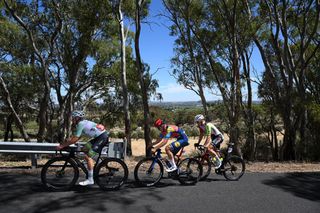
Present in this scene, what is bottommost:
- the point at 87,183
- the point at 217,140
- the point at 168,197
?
the point at 168,197

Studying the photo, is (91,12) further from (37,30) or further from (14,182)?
(14,182)

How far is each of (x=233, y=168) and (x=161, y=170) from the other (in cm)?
219

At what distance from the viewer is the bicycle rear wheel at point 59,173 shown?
730cm

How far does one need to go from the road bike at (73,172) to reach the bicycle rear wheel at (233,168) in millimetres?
2857

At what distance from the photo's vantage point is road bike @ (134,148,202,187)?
8070 millimetres

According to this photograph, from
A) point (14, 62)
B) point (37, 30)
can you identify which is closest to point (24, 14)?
point (37, 30)

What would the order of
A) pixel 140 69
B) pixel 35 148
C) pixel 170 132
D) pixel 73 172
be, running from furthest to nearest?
pixel 140 69 → pixel 35 148 → pixel 170 132 → pixel 73 172

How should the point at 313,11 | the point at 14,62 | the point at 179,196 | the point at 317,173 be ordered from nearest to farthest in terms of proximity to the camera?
the point at 179,196 → the point at 317,173 → the point at 313,11 → the point at 14,62

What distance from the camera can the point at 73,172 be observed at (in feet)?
24.9

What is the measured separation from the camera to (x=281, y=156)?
65.0 feet

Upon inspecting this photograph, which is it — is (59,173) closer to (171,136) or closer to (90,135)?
(90,135)

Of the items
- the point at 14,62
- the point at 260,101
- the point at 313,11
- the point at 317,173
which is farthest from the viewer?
the point at 260,101

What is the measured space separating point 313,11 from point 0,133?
135ft

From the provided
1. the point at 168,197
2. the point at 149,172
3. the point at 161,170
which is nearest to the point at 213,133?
the point at 161,170
